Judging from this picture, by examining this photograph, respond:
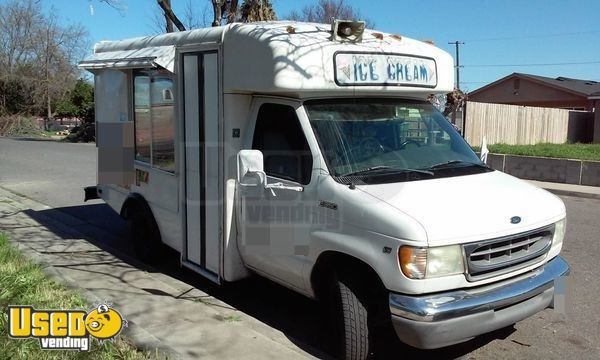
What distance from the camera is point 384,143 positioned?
441 centimetres

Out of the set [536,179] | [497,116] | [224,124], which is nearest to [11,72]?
[497,116]

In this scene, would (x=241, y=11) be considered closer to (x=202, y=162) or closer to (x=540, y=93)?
(x=202, y=162)

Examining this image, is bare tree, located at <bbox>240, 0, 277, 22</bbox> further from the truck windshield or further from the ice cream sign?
the truck windshield

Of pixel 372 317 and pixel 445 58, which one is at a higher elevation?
pixel 445 58

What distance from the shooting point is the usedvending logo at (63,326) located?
3514 millimetres

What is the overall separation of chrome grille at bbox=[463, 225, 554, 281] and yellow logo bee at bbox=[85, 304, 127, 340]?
237 centimetres

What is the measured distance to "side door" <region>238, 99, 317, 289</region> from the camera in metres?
4.26

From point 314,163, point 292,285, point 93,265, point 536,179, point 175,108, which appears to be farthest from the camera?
point 536,179

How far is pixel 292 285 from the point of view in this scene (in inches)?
178

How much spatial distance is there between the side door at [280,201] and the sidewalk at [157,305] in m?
0.54

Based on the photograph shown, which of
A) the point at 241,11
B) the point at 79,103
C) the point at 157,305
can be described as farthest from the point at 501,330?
Answer: the point at 79,103

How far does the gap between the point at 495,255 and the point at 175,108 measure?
3506 millimetres

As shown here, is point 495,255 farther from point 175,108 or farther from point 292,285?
point 175,108

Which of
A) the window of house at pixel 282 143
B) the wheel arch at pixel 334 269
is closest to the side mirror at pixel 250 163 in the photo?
the window of house at pixel 282 143
